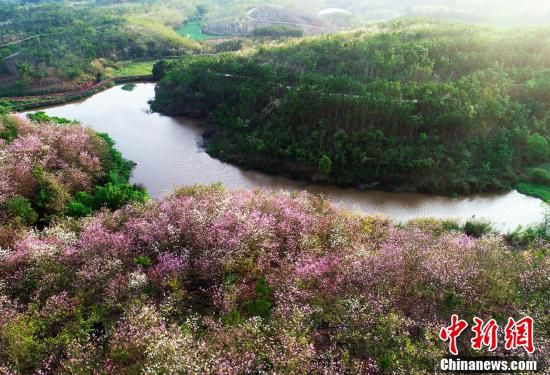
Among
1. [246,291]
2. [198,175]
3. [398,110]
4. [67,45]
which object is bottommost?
[198,175]

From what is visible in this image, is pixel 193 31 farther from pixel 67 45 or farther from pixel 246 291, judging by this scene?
pixel 246 291

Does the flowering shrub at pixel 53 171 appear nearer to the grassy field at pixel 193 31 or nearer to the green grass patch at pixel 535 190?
the green grass patch at pixel 535 190

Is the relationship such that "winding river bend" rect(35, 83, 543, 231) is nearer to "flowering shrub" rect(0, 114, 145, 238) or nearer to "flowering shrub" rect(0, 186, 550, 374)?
"flowering shrub" rect(0, 114, 145, 238)

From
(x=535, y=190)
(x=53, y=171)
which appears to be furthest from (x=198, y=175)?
(x=535, y=190)

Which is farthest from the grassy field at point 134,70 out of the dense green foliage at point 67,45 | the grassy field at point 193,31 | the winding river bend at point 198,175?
the grassy field at point 193,31

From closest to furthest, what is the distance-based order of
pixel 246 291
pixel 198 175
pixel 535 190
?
pixel 246 291
pixel 535 190
pixel 198 175

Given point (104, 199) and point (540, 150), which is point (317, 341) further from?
point (540, 150)

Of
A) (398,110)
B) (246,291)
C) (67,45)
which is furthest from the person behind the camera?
(67,45)

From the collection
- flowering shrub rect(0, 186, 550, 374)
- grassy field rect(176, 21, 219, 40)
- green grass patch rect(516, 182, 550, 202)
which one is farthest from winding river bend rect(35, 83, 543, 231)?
grassy field rect(176, 21, 219, 40)
